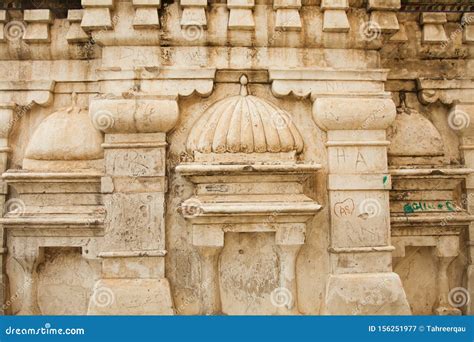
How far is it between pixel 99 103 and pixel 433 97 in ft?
14.7

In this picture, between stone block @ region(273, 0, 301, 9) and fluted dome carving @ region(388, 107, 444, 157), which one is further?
fluted dome carving @ region(388, 107, 444, 157)

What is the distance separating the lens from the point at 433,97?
19.9 ft

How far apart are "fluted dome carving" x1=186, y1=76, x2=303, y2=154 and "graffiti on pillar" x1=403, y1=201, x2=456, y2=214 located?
5.75 feet

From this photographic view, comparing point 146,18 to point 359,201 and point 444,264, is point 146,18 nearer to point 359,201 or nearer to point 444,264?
point 359,201

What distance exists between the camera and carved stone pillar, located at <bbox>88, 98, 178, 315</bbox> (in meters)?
5.20

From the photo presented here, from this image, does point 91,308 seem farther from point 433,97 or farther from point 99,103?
point 433,97

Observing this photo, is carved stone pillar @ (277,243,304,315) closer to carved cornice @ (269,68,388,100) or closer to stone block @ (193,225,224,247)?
stone block @ (193,225,224,247)

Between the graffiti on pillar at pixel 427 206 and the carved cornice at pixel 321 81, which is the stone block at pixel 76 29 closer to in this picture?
the carved cornice at pixel 321 81

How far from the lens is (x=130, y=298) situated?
5082 millimetres

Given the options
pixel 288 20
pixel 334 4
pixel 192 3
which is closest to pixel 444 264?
pixel 334 4

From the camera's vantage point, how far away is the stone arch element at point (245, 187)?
508cm

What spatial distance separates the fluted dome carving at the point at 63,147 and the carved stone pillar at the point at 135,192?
38cm

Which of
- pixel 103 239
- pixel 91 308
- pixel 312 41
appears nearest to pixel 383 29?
pixel 312 41

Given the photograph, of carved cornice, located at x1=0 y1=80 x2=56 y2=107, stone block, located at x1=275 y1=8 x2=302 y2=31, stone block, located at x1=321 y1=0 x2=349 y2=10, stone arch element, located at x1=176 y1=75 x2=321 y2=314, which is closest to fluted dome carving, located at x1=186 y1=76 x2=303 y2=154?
stone arch element, located at x1=176 y1=75 x2=321 y2=314
